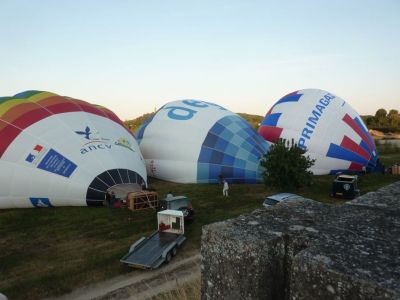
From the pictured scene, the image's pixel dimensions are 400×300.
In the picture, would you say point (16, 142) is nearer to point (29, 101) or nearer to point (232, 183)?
point (29, 101)

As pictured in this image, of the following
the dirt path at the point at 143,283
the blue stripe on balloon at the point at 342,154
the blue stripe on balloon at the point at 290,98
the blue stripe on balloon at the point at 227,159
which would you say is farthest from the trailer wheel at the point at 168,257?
the blue stripe on balloon at the point at 290,98

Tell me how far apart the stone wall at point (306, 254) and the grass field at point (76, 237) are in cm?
861

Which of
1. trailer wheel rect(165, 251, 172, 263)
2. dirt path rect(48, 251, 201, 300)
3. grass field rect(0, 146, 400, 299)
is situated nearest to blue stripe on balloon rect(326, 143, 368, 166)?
grass field rect(0, 146, 400, 299)

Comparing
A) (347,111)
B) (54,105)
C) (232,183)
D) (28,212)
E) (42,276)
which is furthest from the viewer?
(347,111)

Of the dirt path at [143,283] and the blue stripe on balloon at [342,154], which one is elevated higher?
the blue stripe on balloon at [342,154]

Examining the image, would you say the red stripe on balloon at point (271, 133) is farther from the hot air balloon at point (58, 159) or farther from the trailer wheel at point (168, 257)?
the trailer wheel at point (168, 257)

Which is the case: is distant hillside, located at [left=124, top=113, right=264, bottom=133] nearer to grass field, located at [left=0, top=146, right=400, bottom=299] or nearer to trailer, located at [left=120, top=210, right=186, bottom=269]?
grass field, located at [left=0, top=146, right=400, bottom=299]

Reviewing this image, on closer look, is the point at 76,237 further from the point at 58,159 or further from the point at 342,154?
the point at 342,154

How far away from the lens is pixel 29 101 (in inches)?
765

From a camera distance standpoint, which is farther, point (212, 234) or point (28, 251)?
Answer: point (28, 251)

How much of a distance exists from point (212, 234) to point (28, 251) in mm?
11957

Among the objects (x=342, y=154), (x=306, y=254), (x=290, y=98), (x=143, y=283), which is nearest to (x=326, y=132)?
(x=342, y=154)

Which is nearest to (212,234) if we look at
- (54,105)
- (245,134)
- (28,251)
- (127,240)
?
(127,240)

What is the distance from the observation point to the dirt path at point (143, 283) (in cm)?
912
